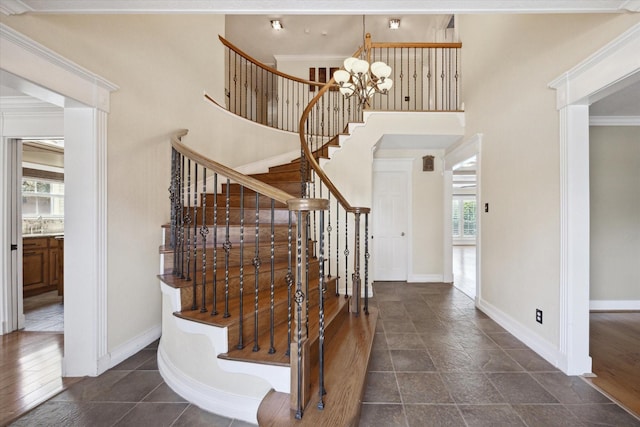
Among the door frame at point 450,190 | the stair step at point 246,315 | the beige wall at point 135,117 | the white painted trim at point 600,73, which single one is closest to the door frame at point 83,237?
the beige wall at point 135,117

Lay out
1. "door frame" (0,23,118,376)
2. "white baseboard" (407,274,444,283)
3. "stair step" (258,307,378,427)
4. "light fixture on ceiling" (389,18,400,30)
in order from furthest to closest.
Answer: "light fixture on ceiling" (389,18,400,30) → "white baseboard" (407,274,444,283) → "door frame" (0,23,118,376) → "stair step" (258,307,378,427)

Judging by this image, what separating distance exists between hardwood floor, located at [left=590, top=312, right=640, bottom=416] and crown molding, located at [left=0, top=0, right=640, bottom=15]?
240 centimetres

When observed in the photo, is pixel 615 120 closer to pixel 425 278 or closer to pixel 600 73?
pixel 600 73

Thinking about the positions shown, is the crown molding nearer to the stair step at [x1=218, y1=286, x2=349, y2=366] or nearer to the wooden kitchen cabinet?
the stair step at [x1=218, y1=286, x2=349, y2=366]

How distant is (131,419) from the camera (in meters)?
1.69

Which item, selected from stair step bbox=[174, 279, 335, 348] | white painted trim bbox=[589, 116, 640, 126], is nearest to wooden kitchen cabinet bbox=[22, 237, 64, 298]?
stair step bbox=[174, 279, 335, 348]

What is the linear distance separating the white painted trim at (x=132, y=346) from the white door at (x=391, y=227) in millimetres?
3673

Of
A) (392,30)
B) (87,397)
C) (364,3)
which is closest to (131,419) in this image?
(87,397)

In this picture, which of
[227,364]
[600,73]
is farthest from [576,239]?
[227,364]

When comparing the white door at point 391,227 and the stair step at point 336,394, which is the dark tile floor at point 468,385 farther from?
the white door at point 391,227

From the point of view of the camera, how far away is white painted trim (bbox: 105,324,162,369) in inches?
A: 89.3

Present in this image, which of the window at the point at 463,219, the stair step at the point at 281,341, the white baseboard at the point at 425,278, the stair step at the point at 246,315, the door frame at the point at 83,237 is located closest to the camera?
the stair step at the point at 281,341

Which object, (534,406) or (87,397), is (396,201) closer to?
(534,406)

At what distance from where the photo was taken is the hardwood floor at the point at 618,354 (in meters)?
1.98
